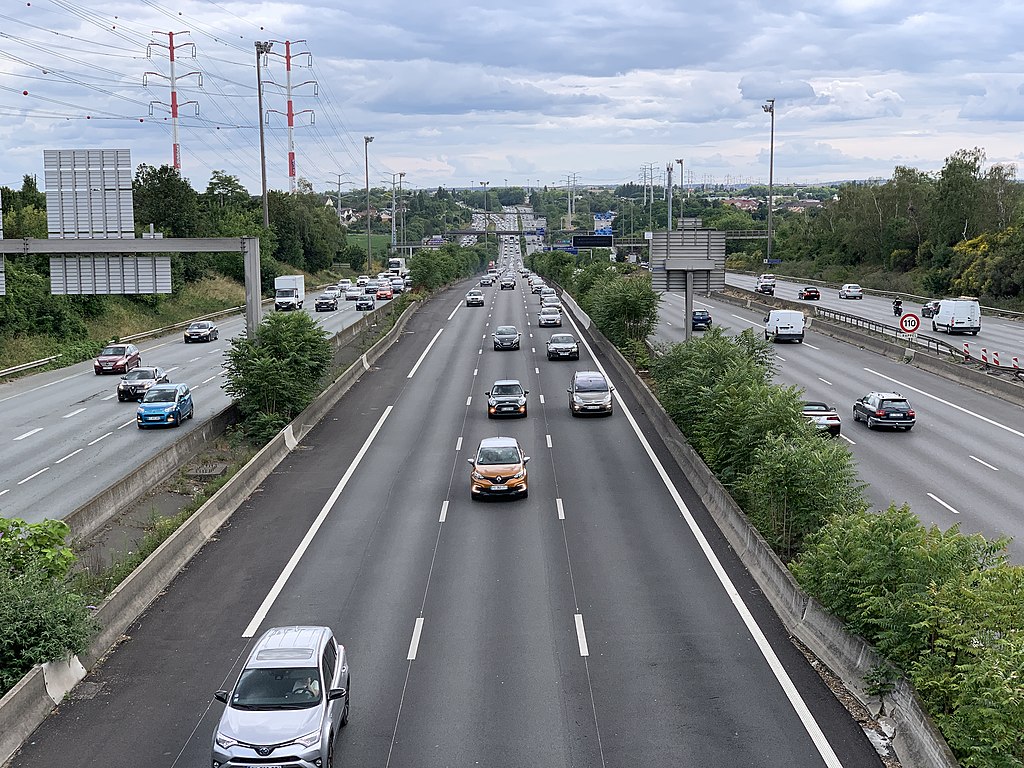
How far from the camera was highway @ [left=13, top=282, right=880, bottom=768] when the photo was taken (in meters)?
15.2

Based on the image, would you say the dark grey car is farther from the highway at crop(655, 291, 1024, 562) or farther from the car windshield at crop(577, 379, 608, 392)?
the car windshield at crop(577, 379, 608, 392)

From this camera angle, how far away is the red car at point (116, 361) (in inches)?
2286

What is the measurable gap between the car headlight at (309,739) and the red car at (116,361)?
48.4 m

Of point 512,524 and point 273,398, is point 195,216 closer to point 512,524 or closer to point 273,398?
point 273,398

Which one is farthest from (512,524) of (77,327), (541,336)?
(77,327)

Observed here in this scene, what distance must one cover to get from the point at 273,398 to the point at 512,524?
16583 mm

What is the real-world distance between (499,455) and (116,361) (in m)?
35.2

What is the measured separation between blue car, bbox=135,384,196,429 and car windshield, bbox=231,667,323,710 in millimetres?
29517

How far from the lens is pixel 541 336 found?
72.7 m

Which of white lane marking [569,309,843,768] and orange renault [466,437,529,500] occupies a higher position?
orange renault [466,437,529,500]

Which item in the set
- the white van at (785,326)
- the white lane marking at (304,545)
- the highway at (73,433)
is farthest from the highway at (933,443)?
the highway at (73,433)

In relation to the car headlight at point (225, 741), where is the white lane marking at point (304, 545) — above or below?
below

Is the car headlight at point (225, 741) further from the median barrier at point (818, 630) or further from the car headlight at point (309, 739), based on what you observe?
the median barrier at point (818, 630)

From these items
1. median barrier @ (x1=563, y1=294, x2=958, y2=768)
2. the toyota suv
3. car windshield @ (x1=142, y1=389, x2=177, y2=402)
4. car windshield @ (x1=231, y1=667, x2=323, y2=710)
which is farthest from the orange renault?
car windshield @ (x1=142, y1=389, x2=177, y2=402)
